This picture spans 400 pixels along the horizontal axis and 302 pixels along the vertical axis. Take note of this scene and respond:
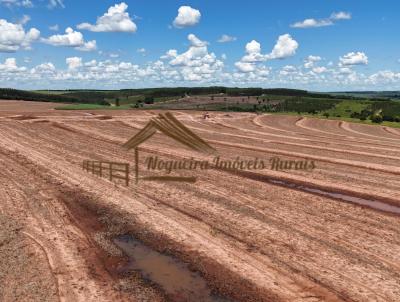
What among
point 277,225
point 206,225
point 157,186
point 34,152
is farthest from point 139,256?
point 34,152

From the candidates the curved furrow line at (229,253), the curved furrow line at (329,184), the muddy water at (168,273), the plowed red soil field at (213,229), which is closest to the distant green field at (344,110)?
the curved furrow line at (329,184)

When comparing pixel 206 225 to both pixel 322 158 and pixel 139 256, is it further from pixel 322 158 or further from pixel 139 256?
pixel 322 158

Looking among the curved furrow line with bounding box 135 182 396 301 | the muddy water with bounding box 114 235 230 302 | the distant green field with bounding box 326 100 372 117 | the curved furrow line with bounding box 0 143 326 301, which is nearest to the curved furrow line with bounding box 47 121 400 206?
the curved furrow line with bounding box 135 182 396 301

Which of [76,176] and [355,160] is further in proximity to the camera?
[355,160]

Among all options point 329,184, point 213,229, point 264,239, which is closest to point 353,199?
point 329,184

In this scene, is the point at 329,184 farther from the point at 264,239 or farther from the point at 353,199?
the point at 264,239

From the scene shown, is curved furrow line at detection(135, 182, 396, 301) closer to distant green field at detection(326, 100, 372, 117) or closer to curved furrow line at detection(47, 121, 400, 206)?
curved furrow line at detection(47, 121, 400, 206)
